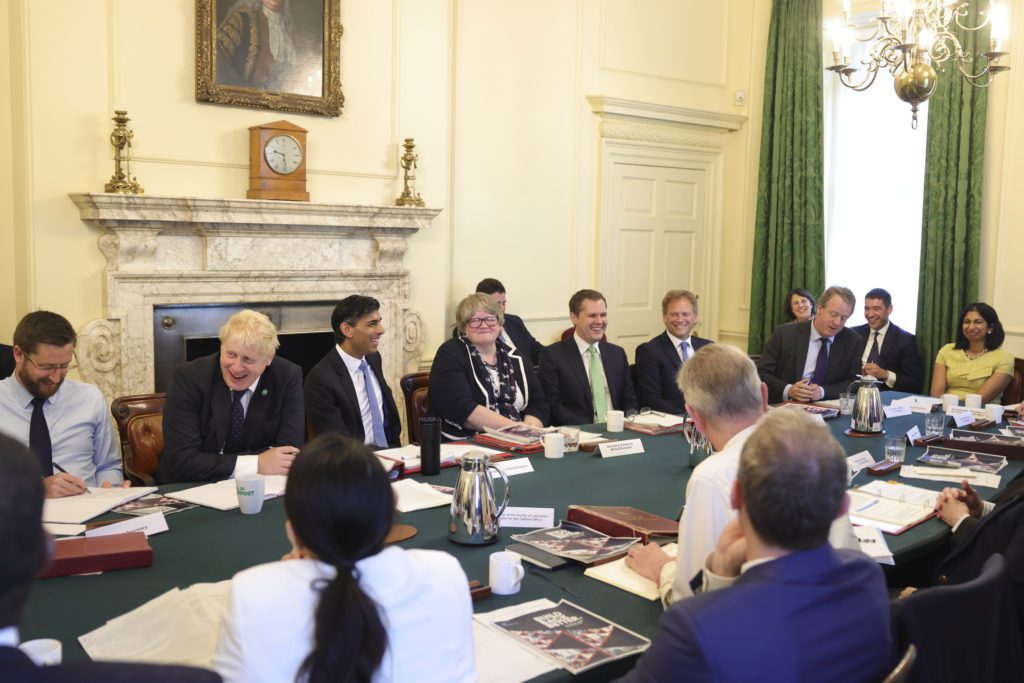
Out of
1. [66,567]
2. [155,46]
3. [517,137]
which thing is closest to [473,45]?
[517,137]

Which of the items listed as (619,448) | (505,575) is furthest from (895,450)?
(505,575)

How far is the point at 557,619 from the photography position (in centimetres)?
206

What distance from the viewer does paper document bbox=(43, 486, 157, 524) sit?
265 centimetres

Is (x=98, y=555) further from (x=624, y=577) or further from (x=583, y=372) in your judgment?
(x=583, y=372)

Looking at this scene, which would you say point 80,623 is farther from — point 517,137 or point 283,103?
point 517,137

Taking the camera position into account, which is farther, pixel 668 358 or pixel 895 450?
pixel 668 358

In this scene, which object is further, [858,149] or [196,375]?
[858,149]

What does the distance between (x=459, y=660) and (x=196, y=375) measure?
2.21 metres

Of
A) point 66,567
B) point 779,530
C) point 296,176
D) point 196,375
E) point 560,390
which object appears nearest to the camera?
point 779,530

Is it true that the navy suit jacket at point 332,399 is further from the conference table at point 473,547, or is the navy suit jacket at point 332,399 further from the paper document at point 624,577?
the paper document at point 624,577

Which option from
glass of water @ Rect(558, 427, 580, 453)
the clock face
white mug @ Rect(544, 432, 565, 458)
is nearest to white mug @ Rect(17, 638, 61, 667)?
white mug @ Rect(544, 432, 565, 458)

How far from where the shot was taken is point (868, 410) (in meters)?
4.14

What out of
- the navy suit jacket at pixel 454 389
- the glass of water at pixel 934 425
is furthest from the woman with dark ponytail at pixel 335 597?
the glass of water at pixel 934 425

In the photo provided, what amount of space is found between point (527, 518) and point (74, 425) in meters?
1.83
